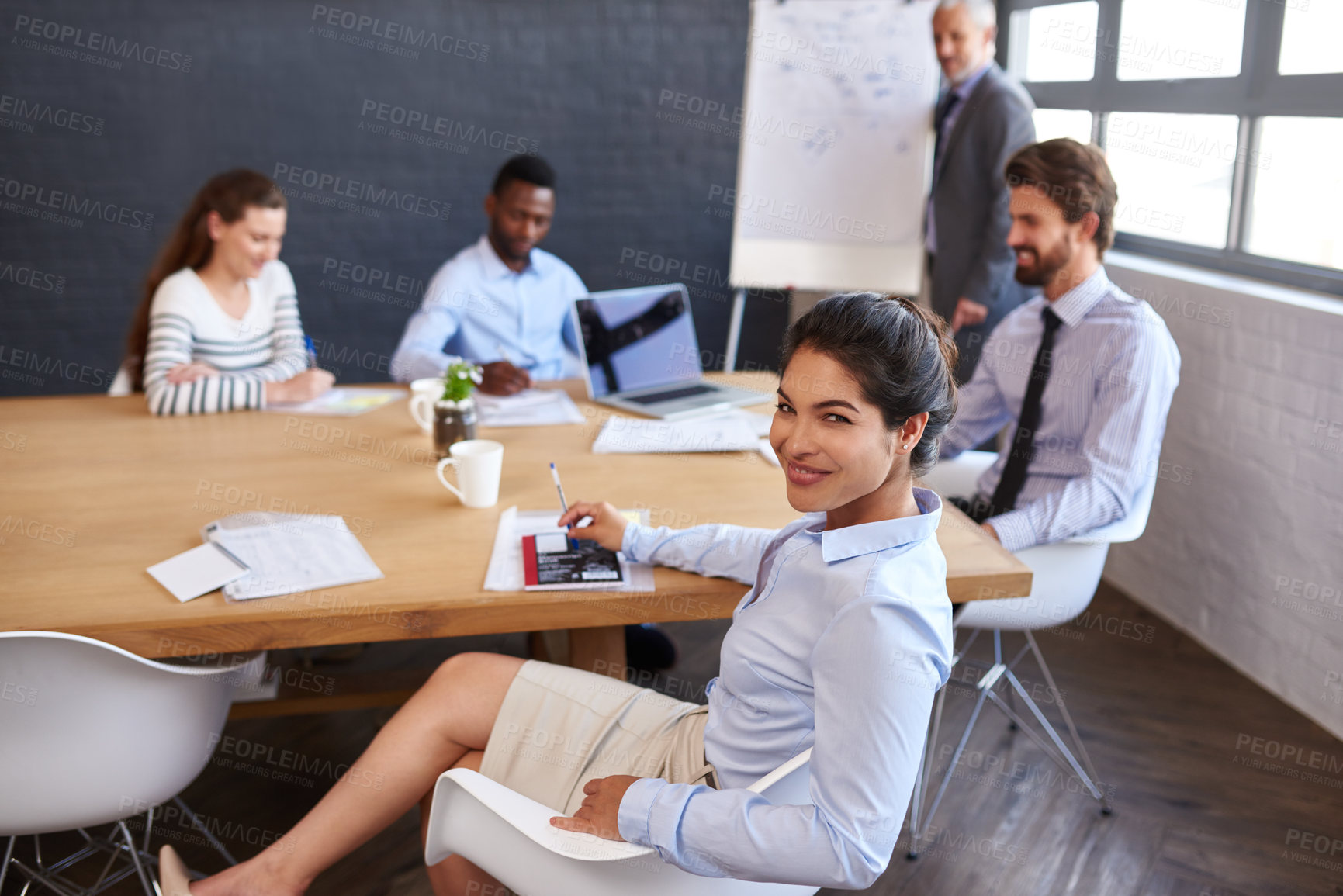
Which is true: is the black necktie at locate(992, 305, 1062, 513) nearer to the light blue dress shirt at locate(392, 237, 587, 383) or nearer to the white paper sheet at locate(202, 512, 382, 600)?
the light blue dress shirt at locate(392, 237, 587, 383)

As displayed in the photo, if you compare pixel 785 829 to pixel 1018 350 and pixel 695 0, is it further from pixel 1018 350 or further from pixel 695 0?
pixel 695 0

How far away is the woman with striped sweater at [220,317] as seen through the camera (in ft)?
8.02

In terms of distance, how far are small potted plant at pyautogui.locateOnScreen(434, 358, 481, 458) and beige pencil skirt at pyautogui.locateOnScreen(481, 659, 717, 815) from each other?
71 cm

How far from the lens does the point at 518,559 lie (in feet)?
5.48

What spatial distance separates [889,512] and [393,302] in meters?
3.74

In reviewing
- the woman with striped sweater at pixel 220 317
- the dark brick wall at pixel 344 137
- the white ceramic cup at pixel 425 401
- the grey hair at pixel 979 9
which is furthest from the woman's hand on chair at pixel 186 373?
the grey hair at pixel 979 9

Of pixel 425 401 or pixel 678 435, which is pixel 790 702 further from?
pixel 425 401

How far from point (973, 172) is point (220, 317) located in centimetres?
236

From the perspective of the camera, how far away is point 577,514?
1722mm

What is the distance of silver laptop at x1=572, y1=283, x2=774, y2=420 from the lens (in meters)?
2.50

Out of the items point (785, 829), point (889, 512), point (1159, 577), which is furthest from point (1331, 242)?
point (785, 829)

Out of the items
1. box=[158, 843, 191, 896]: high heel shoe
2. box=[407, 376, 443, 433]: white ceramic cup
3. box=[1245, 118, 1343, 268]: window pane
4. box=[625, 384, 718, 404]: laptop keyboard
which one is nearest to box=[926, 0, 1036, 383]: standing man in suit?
box=[1245, 118, 1343, 268]: window pane

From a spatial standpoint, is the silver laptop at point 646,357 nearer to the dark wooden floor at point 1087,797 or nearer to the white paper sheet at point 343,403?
the white paper sheet at point 343,403

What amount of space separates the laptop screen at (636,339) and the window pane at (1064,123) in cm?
176
